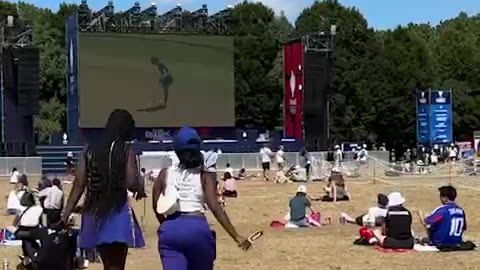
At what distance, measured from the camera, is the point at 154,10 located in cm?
4303

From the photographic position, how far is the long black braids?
5551mm

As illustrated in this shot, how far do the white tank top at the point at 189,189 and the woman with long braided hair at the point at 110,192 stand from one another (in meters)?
0.30

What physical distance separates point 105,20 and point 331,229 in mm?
26572

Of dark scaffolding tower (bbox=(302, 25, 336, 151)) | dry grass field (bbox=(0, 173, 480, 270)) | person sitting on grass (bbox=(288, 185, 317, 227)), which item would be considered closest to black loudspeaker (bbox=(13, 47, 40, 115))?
dark scaffolding tower (bbox=(302, 25, 336, 151))

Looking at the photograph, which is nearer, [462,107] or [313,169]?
[313,169]

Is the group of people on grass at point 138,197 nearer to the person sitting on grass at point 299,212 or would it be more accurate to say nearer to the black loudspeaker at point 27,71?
the person sitting on grass at point 299,212

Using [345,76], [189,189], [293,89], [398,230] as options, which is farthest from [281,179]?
[345,76]

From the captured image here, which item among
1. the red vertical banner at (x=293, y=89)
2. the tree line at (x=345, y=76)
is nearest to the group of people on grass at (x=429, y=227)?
the red vertical banner at (x=293, y=89)

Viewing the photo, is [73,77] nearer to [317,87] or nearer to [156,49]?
[156,49]

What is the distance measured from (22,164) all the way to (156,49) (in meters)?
7.86

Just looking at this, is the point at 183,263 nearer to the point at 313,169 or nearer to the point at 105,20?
the point at 313,169

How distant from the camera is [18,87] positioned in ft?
126

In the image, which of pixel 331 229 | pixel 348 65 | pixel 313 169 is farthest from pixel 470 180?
pixel 348 65

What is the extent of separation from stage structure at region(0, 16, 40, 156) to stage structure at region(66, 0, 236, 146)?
6.46 feet
